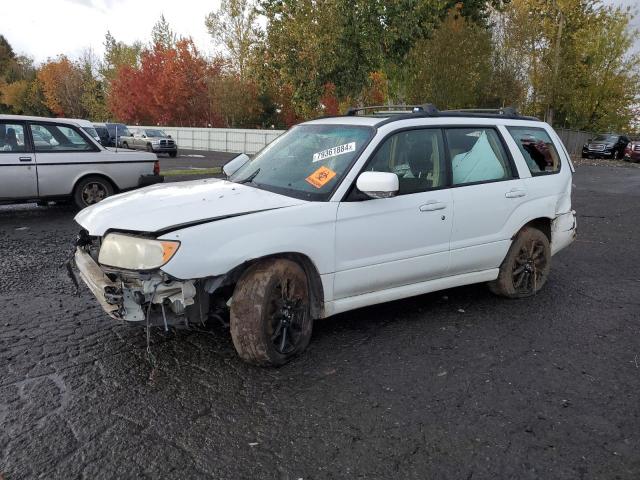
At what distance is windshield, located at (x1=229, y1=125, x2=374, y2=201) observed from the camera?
3.83 m

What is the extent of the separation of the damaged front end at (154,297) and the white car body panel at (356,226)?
0.45 feet

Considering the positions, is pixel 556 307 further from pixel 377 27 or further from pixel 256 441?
pixel 377 27

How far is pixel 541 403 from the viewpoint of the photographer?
3.15 m

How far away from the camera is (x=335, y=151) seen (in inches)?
159

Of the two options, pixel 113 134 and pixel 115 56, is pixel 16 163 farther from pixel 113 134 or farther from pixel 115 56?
pixel 115 56

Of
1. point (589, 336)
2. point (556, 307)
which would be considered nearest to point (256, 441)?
point (589, 336)

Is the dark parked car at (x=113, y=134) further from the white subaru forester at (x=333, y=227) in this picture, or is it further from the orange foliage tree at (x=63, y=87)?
the orange foliage tree at (x=63, y=87)

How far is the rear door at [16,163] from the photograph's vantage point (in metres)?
8.09

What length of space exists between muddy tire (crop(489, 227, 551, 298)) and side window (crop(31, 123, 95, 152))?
721 centimetres

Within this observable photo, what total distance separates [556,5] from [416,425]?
3599 cm

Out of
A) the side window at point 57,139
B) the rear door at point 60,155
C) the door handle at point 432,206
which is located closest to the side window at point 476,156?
the door handle at point 432,206

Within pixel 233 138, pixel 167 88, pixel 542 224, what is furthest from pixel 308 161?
pixel 167 88

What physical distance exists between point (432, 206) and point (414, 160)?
413 millimetres

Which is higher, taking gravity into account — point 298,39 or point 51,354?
point 298,39
